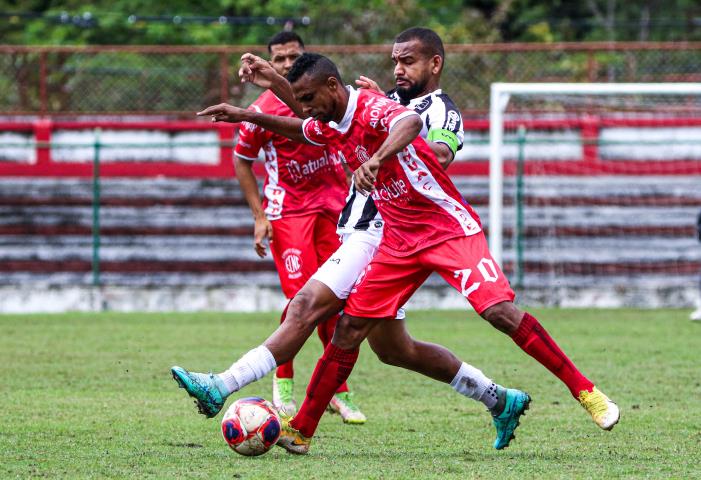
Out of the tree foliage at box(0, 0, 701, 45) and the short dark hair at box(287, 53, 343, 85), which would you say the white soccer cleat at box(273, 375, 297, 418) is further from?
the tree foliage at box(0, 0, 701, 45)

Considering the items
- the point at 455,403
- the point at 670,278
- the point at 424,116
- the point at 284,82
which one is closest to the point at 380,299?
the point at 424,116

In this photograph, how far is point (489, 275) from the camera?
21.6 ft

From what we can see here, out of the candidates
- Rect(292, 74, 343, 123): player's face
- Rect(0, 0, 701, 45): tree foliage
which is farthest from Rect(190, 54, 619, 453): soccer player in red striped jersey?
Rect(0, 0, 701, 45): tree foliage

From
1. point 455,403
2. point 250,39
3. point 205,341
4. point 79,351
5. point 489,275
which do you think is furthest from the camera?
point 250,39

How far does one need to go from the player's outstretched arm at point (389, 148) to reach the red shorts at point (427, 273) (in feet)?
2.01

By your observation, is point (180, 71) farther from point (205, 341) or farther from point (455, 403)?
point (455, 403)

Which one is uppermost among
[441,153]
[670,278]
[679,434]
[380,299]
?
[441,153]

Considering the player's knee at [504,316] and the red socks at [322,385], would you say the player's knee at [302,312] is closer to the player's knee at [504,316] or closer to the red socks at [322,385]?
the red socks at [322,385]

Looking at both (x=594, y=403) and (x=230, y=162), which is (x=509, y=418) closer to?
(x=594, y=403)

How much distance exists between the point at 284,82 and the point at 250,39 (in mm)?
16895

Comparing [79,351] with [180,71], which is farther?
[180,71]

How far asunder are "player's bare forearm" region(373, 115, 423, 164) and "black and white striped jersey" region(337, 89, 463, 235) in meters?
0.45

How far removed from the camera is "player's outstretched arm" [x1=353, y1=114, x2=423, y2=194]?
245 inches

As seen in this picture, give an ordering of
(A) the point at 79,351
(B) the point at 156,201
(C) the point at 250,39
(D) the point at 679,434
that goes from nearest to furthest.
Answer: (D) the point at 679,434, (A) the point at 79,351, (B) the point at 156,201, (C) the point at 250,39
